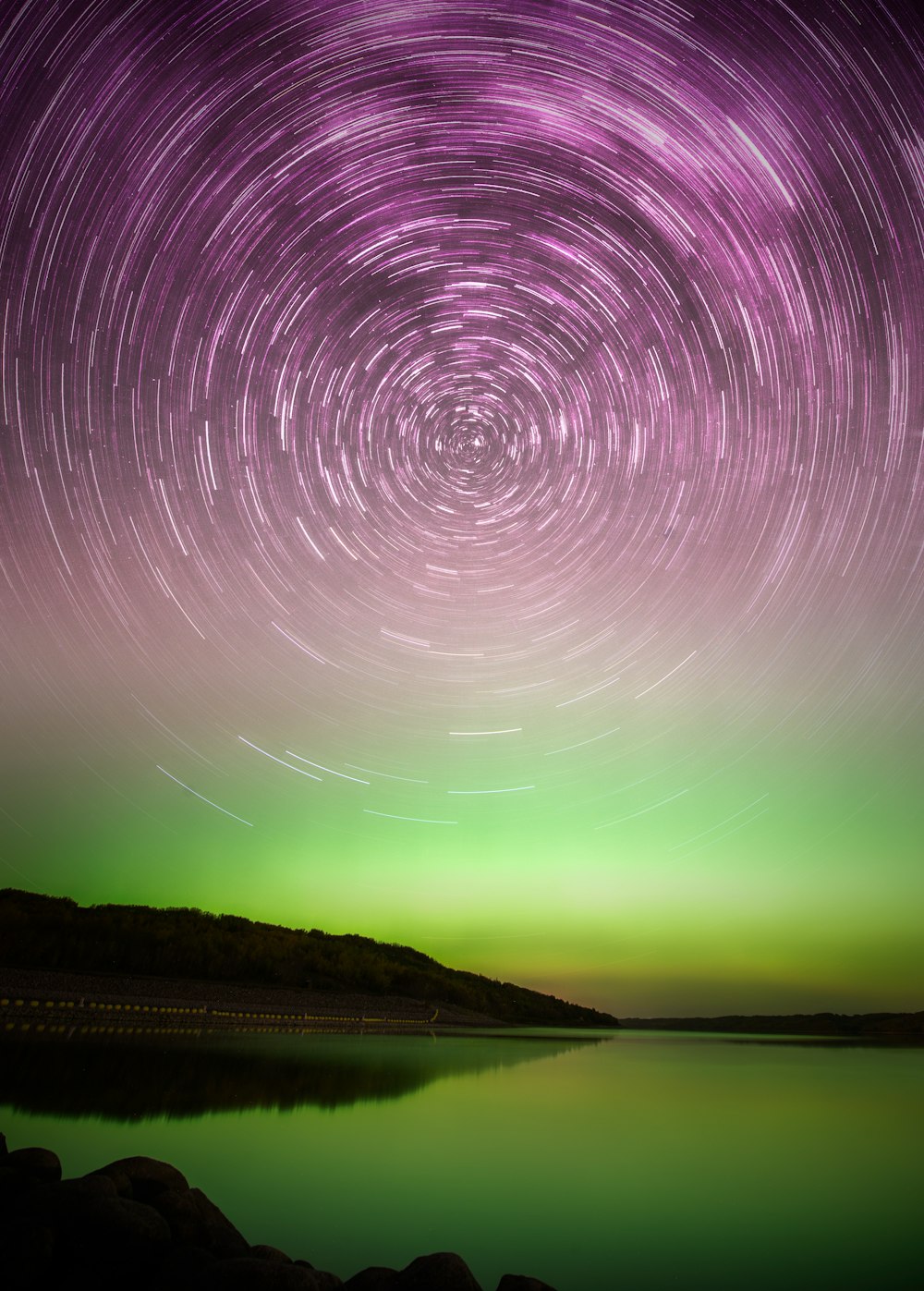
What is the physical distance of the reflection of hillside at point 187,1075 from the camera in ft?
44.9

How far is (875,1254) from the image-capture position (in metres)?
9.02

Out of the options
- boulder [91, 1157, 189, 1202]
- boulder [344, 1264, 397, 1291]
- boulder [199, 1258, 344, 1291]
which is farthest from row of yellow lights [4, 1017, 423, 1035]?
boulder [199, 1258, 344, 1291]

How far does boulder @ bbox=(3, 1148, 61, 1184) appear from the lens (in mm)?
7090

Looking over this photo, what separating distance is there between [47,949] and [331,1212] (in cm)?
6824

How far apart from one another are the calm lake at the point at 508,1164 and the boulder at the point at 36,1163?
175 cm

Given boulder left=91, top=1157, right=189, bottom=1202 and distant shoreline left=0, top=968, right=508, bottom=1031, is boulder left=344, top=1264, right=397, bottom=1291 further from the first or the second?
distant shoreline left=0, top=968, right=508, bottom=1031

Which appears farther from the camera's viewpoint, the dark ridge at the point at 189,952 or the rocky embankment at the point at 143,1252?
the dark ridge at the point at 189,952

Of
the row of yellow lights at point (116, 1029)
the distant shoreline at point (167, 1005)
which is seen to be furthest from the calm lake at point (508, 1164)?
the distant shoreline at point (167, 1005)

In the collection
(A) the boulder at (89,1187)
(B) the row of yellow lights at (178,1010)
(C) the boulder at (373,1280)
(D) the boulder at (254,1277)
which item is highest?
(A) the boulder at (89,1187)

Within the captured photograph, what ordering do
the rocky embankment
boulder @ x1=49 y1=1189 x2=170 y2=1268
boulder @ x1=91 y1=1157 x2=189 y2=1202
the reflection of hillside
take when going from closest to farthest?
the rocky embankment < boulder @ x1=49 y1=1189 x2=170 y2=1268 < boulder @ x1=91 y1=1157 x2=189 y2=1202 < the reflection of hillside

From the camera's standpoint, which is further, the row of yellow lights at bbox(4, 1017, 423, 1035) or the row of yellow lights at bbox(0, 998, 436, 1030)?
the row of yellow lights at bbox(0, 998, 436, 1030)

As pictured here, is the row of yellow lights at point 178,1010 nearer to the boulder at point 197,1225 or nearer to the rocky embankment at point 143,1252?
the boulder at point 197,1225

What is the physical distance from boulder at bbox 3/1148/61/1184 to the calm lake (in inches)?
68.9

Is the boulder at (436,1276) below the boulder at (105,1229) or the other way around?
below
